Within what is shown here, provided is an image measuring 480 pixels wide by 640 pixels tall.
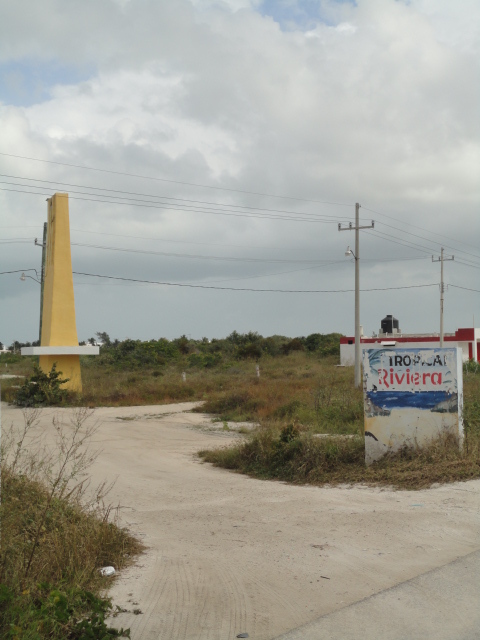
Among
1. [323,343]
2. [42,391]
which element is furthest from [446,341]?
[42,391]

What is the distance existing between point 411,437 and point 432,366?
1.18 metres

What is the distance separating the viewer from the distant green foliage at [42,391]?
27078 millimetres

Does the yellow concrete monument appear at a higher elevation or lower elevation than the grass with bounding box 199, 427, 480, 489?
higher

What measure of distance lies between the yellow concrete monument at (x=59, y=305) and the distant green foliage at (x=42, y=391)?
1.20 meters

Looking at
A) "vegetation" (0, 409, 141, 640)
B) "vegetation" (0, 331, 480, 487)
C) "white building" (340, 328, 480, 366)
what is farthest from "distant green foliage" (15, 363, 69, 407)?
"white building" (340, 328, 480, 366)

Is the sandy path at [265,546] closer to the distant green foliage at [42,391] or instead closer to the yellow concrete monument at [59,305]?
the distant green foliage at [42,391]

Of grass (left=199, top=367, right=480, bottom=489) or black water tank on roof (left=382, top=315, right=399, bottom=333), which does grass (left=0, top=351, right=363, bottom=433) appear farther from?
black water tank on roof (left=382, top=315, right=399, bottom=333)

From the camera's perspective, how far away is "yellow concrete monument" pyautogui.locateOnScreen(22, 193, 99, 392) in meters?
28.8

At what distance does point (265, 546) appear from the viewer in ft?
22.2

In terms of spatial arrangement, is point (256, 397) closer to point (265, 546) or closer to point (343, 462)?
point (343, 462)

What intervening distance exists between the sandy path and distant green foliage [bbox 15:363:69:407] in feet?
54.6

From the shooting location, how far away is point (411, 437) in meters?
10.4

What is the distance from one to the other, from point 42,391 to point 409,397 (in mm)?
20060

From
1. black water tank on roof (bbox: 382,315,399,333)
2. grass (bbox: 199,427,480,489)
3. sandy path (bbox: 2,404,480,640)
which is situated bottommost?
sandy path (bbox: 2,404,480,640)
